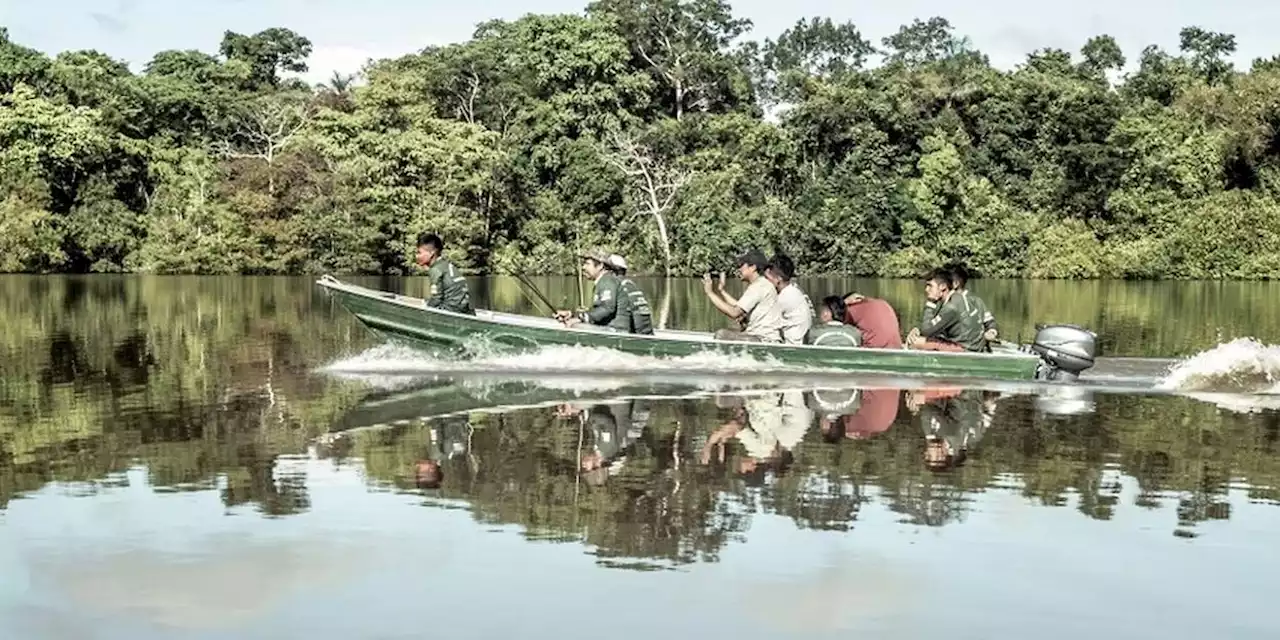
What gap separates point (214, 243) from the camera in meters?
50.3

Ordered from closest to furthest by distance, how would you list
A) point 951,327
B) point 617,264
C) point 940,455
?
point 940,455 < point 951,327 < point 617,264

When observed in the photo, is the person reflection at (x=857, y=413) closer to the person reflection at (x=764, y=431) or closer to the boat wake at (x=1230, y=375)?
the person reflection at (x=764, y=431)

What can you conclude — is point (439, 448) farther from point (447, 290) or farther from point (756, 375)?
point (447, 290)

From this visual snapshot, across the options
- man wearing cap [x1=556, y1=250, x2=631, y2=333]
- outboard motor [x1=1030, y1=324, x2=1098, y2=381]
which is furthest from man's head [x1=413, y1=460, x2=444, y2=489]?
outboard motor [x1=1030, y1=324, x2=1098, y2=381]

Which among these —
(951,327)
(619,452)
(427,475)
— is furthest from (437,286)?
(427,475)

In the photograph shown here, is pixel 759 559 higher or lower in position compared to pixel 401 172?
lower

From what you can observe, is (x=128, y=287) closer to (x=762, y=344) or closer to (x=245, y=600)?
(x=762, y=344)

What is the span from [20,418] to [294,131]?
4194 centimetres

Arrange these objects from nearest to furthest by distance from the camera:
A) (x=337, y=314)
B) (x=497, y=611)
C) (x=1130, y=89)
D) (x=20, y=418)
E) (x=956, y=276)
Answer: (x=497, y=611)
(x=20, y=418)
(x=956, y=276)
(x=337, y=314)
(x=1130, y=89)

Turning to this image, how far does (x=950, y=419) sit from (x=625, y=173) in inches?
1569

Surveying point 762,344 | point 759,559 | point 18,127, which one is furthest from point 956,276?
point 18,127

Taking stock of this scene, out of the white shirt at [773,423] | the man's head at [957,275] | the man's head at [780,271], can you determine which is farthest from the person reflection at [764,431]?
the man's head at [957,275]

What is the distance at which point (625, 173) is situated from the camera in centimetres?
5184

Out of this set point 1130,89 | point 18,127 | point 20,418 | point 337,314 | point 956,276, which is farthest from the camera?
point 1130,89
